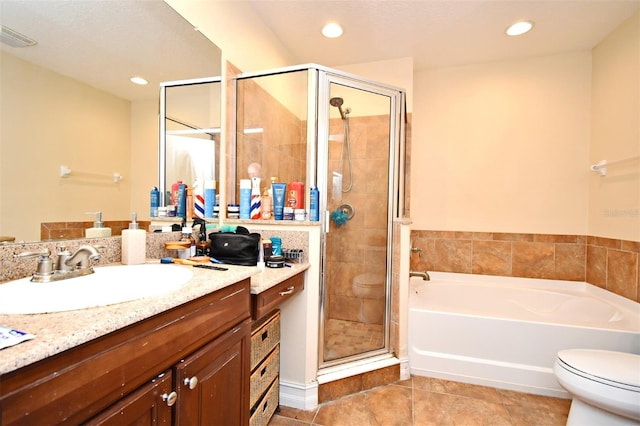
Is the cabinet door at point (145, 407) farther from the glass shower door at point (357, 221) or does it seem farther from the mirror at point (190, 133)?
the glass shower door at point (357, 221)

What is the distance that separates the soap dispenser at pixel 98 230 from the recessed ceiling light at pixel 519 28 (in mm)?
2864

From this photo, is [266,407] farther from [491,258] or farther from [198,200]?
[491,258]

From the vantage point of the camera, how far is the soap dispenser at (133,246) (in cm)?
112

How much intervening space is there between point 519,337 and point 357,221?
1.33 meters

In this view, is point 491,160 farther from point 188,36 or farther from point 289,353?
point 188,36

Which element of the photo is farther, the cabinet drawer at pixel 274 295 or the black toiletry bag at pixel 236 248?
the black toiletry bag at pixel 236 248

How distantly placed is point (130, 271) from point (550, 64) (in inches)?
136

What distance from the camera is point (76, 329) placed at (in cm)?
53

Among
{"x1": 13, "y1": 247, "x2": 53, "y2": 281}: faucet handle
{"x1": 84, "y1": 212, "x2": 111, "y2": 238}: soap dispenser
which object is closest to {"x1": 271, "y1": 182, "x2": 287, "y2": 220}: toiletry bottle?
{"x1": 84, "y1": 212, "x2": 111, "y2": 238}: soap dispenser

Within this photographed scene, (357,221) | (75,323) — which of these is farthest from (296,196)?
(75,323)

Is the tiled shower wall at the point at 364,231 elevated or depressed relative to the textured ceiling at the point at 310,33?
depressed

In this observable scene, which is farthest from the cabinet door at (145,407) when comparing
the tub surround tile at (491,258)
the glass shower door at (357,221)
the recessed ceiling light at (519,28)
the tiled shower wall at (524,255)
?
the recessed ceiling light at (519,28)

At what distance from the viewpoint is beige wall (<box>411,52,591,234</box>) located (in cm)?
249

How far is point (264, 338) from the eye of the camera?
1.43 meters
